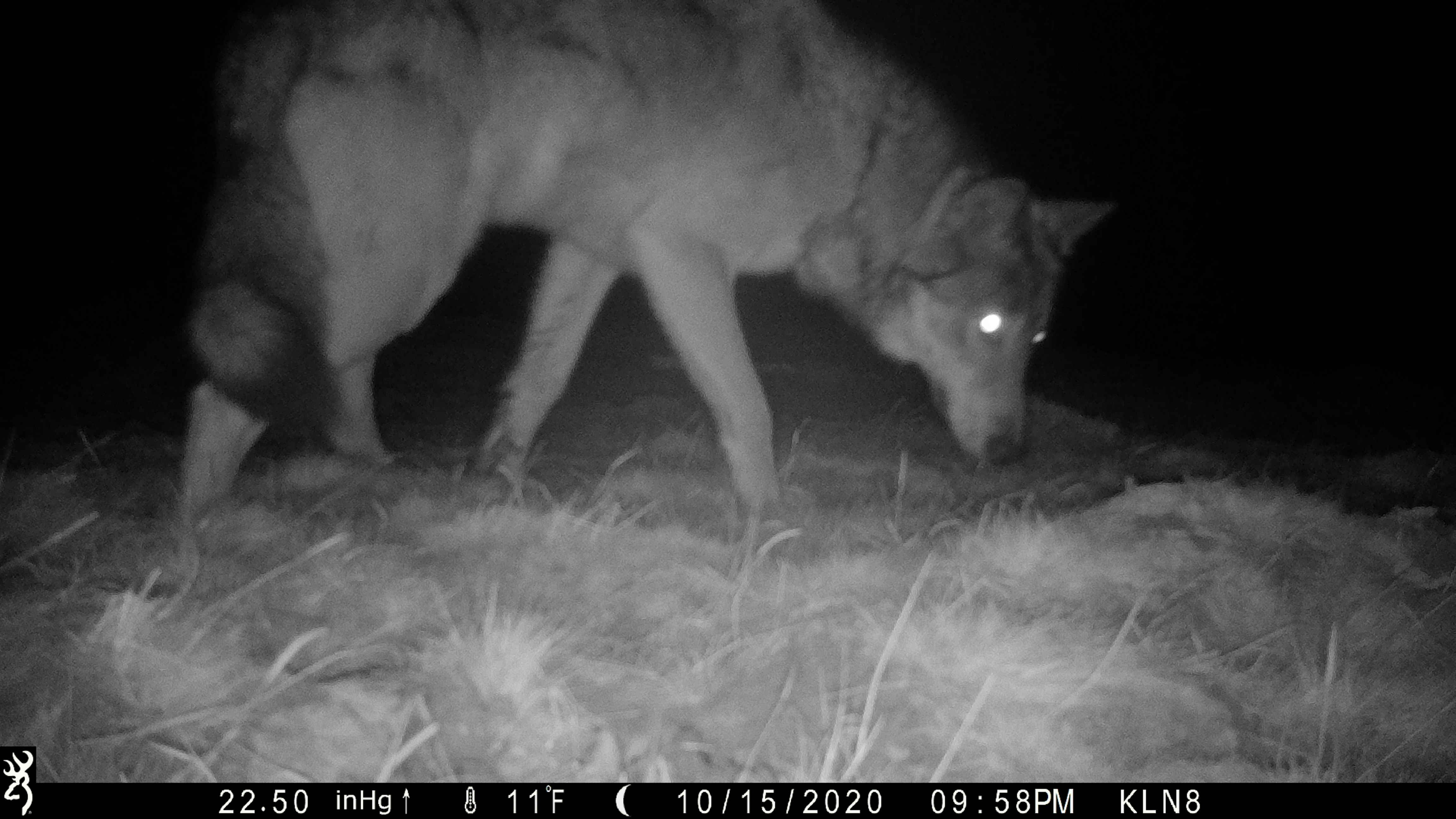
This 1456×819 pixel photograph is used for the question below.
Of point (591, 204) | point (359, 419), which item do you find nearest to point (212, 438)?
point (359, 419)

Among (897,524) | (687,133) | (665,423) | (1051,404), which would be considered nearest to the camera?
(897,524)

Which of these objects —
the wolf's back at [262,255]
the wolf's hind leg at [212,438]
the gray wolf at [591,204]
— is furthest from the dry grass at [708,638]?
the gray wolf at [591,204]

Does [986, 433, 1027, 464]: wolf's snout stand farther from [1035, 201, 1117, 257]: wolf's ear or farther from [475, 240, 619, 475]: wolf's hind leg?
[475, 240, 619, 475]: wolf's hind leg

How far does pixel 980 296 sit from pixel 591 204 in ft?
6.57

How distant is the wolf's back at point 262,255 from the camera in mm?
2947

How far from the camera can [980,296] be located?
14.5ft

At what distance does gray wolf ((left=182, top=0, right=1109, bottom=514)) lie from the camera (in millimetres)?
3238

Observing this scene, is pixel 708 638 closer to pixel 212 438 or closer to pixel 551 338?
pixel 212 438

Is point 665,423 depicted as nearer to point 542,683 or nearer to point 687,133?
point 687,133

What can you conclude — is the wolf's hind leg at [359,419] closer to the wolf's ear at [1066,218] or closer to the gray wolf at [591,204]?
the gray wolf at [591,204]

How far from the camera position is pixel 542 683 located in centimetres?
185

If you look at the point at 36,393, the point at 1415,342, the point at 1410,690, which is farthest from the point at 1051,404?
the point at 1415,342

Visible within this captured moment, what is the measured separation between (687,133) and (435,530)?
2.05 meters

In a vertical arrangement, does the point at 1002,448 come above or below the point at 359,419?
above
